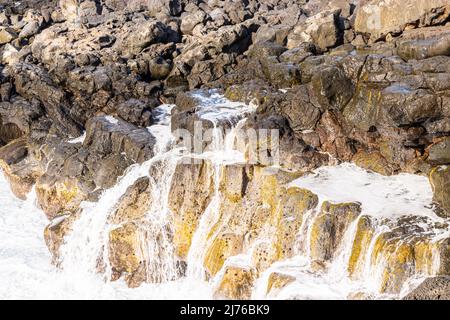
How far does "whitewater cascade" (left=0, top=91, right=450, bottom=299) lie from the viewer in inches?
720

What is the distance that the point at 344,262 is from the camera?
763 inches

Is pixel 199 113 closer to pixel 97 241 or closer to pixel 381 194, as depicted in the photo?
pixel 97 241

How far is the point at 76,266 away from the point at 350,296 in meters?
13.7

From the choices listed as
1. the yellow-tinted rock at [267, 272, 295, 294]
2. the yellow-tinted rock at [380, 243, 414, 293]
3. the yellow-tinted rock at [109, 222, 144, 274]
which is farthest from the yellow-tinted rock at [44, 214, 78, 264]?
the yellow-tinted rock at [380, 243, 414, 293]

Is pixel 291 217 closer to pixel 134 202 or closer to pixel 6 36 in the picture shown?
pixel 134 202

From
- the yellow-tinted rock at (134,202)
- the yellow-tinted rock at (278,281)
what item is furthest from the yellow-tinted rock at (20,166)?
the yellow-tinted rock at (278,281)

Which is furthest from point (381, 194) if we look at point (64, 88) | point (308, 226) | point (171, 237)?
point (64, 88)

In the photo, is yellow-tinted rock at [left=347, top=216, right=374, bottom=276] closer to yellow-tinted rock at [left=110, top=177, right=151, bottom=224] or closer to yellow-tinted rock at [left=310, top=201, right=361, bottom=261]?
yellow-tinted rock at [left=310, top=201, right=361, bottom=261]

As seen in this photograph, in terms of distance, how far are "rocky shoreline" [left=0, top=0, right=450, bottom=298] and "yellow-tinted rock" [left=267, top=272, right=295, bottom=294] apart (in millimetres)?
86

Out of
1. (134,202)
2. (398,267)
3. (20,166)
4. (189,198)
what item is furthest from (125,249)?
(398,267)

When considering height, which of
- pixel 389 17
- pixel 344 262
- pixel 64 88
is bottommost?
pixel 344 262

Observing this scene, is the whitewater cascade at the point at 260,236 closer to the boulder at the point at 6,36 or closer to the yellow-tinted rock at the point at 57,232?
the yellow-tinted rock at the point at 57,232

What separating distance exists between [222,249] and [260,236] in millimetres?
1815

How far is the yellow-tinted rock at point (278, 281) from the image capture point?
18.9 metres
